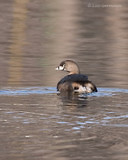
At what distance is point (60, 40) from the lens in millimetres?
19094

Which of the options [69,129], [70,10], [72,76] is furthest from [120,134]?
[70,10]

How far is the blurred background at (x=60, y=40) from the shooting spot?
1322 cm

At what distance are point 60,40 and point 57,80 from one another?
6308 mm

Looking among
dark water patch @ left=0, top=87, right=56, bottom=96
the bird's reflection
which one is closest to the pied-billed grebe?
the bird's reflection

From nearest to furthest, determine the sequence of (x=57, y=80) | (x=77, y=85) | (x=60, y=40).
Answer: (x=77, y=85) < (x=57, y=80) < (x=60, y=40)

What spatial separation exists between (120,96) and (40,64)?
4.71 metres

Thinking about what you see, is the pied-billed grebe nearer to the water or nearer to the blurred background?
the water

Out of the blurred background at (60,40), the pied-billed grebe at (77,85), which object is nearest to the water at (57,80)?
the blurred background at (60,40)

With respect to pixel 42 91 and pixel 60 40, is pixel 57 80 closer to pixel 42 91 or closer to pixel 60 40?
pixel 42 91

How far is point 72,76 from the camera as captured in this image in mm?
11031

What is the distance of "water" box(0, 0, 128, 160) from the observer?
6934 mm

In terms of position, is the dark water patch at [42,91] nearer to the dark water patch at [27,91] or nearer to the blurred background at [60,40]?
the dark water patch at [27,91]

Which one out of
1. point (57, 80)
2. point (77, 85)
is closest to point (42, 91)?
point (77, 85)

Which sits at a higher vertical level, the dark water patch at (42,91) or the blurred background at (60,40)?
the blurred background at (60,40)
